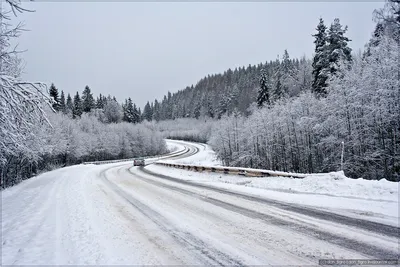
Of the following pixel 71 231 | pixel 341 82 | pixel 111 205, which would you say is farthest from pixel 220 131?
pixel 71 231

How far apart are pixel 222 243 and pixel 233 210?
297 cm

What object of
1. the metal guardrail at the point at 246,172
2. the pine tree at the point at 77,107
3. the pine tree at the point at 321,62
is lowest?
the metal guardrail at the point at 246,172

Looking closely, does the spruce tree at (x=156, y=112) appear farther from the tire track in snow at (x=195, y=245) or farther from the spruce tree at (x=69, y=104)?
the tire track in snow at (x=195, y=245)

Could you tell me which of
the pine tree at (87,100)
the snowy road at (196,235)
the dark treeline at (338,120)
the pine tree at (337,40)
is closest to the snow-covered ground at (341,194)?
the snowy road at (196,235)

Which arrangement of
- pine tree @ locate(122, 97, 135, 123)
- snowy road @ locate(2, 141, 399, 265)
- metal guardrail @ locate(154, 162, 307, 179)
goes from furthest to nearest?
pine tree @ locate(122, 97, 135, 123) < metal guardrail @ locate(154, 162, 307, 179) < snowy road @ locate(2, 141, 399, 265)

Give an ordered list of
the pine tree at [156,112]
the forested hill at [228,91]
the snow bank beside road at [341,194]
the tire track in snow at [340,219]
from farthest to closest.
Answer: the pine tree at [156,112], the forested hill at [228,91], the snow bank beside road at [341,194], the tire track in snow at [340,219]

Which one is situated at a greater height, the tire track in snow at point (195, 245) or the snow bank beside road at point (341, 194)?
the tire track in snow at point (195, 245)

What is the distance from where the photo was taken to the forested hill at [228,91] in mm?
86481

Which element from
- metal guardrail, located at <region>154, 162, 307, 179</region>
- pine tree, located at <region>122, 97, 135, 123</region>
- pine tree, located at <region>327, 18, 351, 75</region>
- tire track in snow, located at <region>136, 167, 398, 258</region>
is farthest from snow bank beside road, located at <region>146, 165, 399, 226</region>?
pine tree, located at <region>122, 97, 135, 123</region>

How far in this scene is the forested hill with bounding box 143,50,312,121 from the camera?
86481mm

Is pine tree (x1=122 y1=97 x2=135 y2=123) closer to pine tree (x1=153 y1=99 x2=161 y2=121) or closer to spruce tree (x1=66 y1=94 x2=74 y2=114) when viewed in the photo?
spruce tree (x1=66 y1=94 x2=74 y2=114)

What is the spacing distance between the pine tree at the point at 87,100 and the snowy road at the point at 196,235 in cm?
9314

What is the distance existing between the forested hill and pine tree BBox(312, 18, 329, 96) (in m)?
40.5

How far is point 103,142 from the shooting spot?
67562 millimetres
